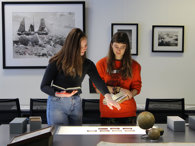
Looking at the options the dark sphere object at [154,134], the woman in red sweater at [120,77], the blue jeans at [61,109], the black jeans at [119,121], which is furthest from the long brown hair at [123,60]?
the dark sphere object at [154,134]

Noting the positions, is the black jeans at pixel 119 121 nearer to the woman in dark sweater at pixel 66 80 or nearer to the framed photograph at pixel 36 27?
the woman in dark sweater at pixel 66 80

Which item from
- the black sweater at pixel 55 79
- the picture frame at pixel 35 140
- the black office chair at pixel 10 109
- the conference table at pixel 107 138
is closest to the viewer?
the picture frame at pixel 35 140

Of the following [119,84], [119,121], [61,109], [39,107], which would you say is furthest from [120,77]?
[39,107]

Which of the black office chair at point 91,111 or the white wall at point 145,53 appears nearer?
the black office chair at point 91,111

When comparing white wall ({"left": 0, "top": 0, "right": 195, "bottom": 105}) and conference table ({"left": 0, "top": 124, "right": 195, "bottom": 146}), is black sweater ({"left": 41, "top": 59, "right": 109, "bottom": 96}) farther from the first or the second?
white wall ({"left": 0, "top": 0, "right": 195, "bottom": 105})

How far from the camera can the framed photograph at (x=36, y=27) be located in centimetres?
379

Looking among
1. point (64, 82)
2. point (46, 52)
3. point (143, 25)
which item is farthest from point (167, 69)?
point (64, 82)

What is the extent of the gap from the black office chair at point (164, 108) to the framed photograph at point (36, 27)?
5.14 feet

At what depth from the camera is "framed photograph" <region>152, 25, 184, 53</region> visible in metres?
3.82

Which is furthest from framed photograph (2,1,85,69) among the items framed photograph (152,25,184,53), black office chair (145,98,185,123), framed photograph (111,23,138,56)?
black office chair (145,98,185,123)

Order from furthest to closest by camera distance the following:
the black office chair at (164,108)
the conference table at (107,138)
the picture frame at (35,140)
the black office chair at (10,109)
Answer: the black office chair at (10,109) < the black office chair at (164,108) < the conference table at (107,138) < the picture frame at (35,140)

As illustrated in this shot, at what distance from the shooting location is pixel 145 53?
387 centimetres

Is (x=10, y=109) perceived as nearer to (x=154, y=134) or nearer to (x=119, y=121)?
(x=119, y=121)

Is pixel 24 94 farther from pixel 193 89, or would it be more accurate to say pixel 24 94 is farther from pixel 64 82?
pixel 193 89
